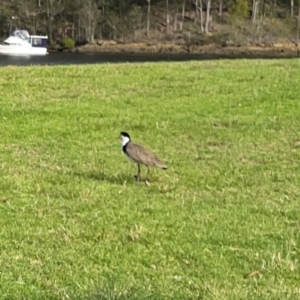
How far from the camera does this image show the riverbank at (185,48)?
224ft

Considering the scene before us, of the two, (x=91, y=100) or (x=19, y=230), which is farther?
(x=91, y=100)

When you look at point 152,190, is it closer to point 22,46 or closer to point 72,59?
point 72,59

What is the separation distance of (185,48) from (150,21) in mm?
13044

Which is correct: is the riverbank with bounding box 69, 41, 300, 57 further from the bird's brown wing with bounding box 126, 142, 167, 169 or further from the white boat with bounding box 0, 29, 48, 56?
the bird's brown wing with bounding box 126, 142, 167, 169

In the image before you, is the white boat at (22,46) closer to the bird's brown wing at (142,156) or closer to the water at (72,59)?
the water at (72,59)

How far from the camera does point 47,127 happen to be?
10477 millimetres

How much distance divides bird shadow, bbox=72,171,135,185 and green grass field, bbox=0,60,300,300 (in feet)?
0.08

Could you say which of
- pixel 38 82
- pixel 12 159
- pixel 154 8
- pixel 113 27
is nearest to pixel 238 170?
pixel 12 159

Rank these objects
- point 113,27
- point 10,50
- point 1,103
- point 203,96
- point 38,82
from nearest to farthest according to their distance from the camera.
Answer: point 1,103, point 203,96, point 38,82, point 10,50, point 113,27

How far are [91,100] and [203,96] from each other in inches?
81.0

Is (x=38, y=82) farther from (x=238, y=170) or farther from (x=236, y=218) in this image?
(x=236, y=218)

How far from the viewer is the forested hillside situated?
78.6 m

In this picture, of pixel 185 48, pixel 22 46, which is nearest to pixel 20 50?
pixel 22 46

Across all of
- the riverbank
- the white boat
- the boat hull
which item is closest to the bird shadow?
the boat hull
